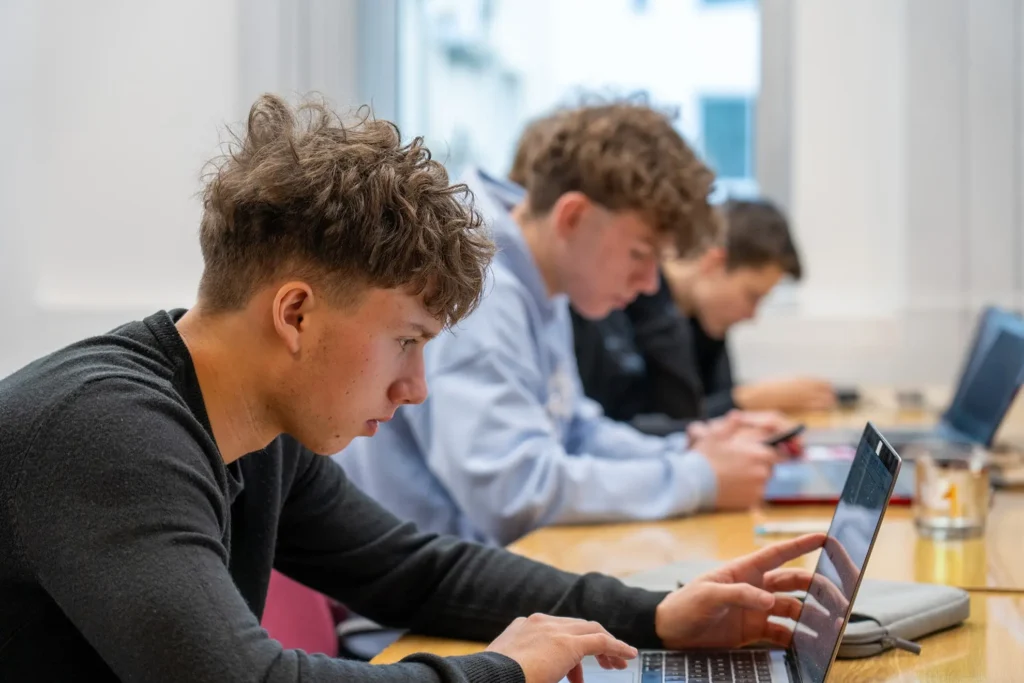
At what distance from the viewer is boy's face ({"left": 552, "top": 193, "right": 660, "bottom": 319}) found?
1.99 metres

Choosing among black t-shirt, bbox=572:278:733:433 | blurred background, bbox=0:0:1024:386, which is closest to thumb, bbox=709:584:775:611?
black t-shirt, bbox=572:278:733:433

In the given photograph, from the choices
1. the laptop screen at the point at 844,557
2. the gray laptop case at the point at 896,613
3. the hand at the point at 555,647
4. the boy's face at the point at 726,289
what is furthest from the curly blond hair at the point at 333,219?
the boy's face at the point at 726,289

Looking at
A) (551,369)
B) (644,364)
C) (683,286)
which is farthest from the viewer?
(683,286)

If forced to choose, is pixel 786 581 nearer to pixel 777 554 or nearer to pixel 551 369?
pixel 777 554

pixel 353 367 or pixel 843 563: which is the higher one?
pixel 353 367

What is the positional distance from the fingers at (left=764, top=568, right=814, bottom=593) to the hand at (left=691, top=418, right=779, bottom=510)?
0.58m

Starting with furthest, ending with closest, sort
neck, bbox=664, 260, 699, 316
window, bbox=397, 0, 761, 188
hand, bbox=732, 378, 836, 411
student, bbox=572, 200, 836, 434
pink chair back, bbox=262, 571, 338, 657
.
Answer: window, bbox=397, 0, 761, 188 → neck, bbox=664, 260, 699, 316 → hand, bbox=732, 378, 836, 411 → student, bbox=572, 200, 836, 434 → pink chair back, bbox=262, 571, 338, 657

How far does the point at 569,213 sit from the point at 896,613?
974mm

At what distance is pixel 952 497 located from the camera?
166 centimetres

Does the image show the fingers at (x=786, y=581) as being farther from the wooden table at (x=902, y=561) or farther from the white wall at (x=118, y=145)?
the white wall at (x=118, y=145)

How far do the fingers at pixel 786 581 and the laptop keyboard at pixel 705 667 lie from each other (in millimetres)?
98

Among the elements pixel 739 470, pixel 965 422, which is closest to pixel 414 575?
pixel 739 470

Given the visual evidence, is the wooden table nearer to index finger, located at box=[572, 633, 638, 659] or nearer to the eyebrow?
index finger, located at box=[572, 633, 638, 659]

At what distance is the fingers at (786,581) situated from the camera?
1.27m
